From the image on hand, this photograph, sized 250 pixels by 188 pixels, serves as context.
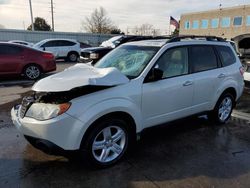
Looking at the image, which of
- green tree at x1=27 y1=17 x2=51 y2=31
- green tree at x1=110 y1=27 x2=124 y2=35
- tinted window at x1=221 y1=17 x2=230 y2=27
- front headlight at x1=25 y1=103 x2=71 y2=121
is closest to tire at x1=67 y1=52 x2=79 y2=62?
front headlight at x1=25 y1=103 x2=71 y2=121

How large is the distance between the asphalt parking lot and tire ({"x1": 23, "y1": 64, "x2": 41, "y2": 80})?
5.73 meters

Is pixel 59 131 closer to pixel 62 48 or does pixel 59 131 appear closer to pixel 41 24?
pixel 62 48

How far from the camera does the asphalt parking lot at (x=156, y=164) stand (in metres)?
3.46

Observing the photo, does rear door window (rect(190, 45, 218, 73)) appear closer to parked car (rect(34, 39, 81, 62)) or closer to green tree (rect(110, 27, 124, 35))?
parked car (rect(34, 39, 81, 62))

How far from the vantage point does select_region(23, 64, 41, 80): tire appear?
10797 mm

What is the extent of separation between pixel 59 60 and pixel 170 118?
17.8 m

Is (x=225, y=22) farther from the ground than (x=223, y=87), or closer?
farther from the ground

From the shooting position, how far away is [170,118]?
15.0 feet

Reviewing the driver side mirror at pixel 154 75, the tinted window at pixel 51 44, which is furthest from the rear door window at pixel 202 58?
the tinted window at pixel 51 44

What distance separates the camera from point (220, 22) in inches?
2071

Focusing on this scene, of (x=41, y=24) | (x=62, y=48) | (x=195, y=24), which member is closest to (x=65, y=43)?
(x=62, y=48)

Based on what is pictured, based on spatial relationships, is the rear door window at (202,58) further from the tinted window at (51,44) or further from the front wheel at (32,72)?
the tinted window at (51,44)

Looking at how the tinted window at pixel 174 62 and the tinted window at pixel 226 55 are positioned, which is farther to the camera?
the tinted window at pixel 226 55

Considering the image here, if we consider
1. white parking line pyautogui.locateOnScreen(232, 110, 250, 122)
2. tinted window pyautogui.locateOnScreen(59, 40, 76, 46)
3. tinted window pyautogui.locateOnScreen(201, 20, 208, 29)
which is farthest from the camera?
tinted window pyautogui.locateOnScreen(201, 20, 208, 29)
